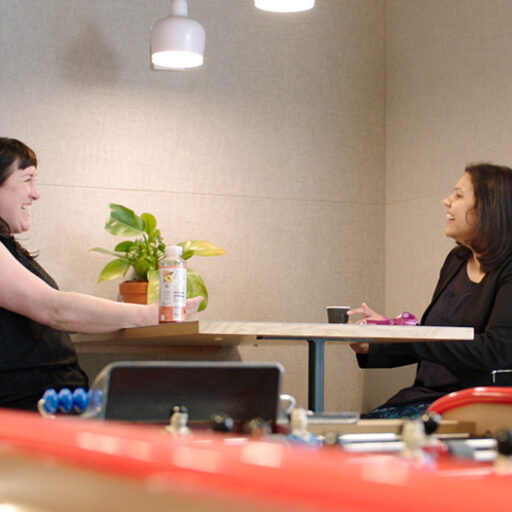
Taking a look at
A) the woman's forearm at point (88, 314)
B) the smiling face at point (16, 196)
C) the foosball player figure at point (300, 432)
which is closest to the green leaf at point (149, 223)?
the smiling face at point (16, 196)

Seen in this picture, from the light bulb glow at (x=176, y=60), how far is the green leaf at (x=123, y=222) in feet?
1.94

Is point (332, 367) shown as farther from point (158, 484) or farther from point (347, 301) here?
point (158, 484)

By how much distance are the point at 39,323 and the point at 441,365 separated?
4.84 ft

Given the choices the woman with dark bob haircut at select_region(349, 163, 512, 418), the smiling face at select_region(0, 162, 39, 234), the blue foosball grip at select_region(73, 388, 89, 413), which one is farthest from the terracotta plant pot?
the blue foosball grip at select_region(73, 388, 89, 413)

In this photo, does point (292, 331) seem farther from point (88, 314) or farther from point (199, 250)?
point (199, 250)

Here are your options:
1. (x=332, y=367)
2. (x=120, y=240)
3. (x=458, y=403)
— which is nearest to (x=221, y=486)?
(x=458, y=403)

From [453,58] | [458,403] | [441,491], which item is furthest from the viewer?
[453,58]

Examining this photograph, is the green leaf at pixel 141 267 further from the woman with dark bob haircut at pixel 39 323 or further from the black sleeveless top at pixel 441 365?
the black sleeveless top at pixel 441 365

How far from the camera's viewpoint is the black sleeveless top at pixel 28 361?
2.43m

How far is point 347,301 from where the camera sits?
4.23 meters

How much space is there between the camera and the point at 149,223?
3605mm

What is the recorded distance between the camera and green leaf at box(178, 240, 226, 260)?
11.7 feet

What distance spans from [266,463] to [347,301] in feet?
12.5

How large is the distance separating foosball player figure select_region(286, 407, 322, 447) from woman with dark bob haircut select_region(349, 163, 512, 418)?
6.32 ft
